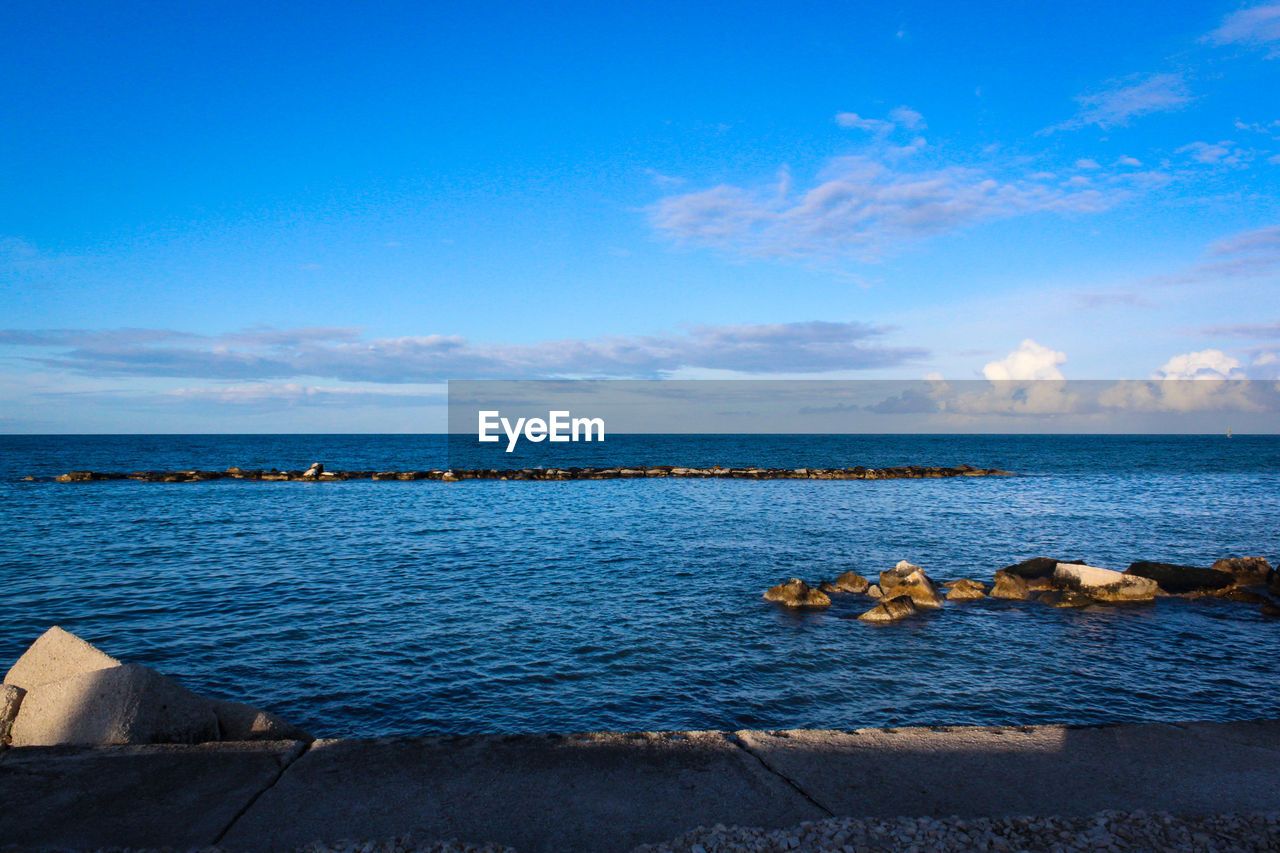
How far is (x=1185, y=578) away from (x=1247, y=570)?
2.47 m

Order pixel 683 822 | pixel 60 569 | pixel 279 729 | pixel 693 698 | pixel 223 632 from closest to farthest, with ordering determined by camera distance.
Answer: pixel 683 822
pixel 279 729
pixel 693 698
pixel 223 632
pixel 60 569

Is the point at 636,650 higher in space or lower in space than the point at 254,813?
lower

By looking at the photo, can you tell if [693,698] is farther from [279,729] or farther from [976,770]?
[279,729]

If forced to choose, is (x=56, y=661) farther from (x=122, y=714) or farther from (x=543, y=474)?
(x=543, y=474)

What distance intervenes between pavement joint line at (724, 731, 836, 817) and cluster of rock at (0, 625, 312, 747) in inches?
193

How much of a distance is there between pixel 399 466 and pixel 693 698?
81207 millimetres

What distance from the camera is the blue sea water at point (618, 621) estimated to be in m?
11.7

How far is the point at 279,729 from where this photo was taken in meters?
8.52

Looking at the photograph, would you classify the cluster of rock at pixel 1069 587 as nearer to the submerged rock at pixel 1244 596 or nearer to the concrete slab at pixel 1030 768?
the submerged rock at pixel 1244 596

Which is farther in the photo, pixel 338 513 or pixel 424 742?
pixel 338 513

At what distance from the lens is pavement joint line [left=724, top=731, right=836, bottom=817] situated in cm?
641

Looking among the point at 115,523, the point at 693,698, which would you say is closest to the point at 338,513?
the point at 115,523

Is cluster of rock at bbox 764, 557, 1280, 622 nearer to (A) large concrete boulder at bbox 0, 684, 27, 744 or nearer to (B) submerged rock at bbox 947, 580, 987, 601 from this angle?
(B) submerged rock at bbox 947, 580, 987, 601

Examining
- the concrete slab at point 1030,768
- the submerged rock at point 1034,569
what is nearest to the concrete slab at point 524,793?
the concrete slab at point 1030,768
